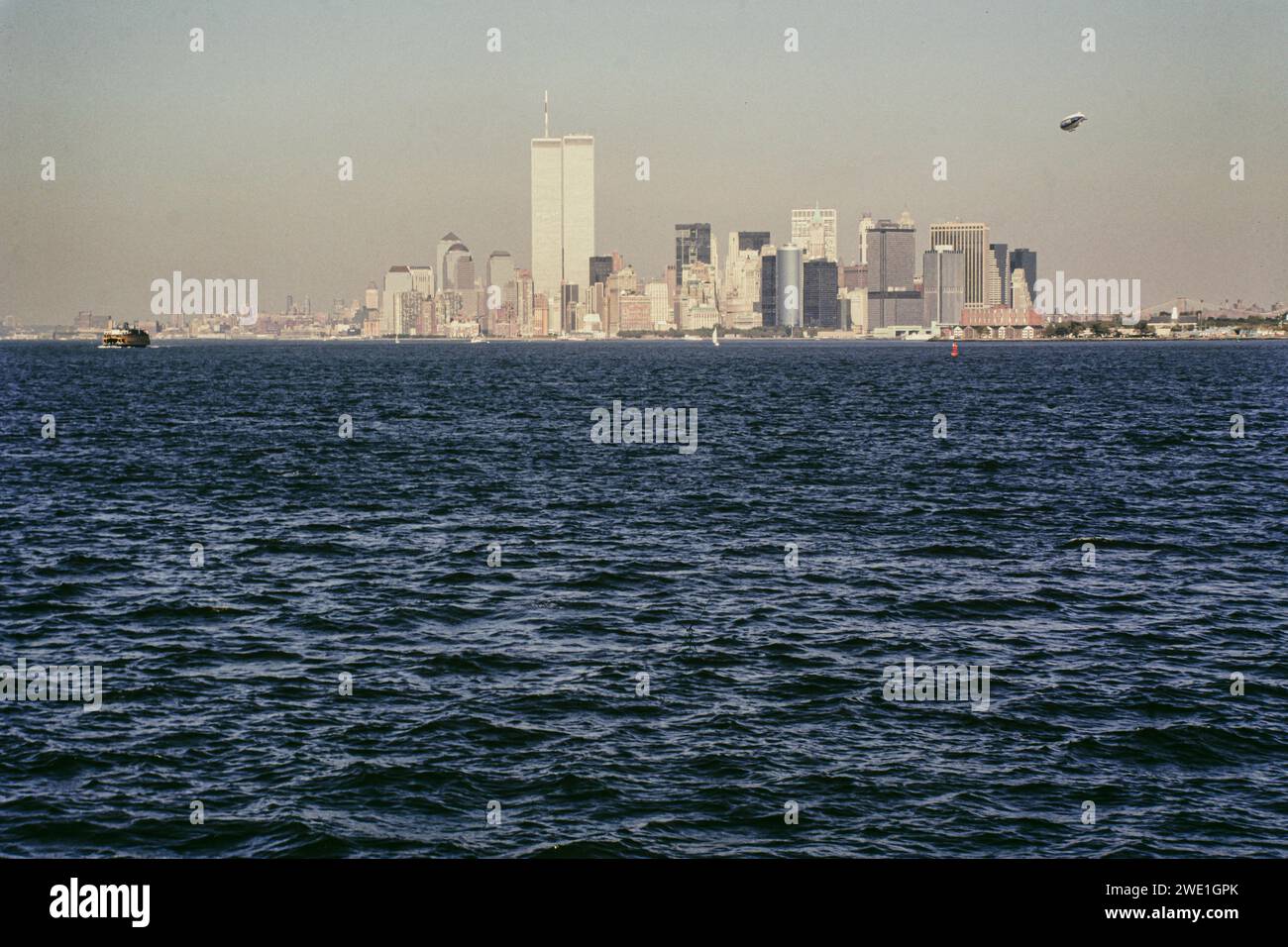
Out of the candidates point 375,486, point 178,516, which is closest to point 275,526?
point 178,516

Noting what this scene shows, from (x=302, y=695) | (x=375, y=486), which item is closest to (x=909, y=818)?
(x=302, y=695)

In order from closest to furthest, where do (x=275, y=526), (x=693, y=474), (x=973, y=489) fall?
(x=275, y=526), (x=973, y=489), (x=693, y=474)

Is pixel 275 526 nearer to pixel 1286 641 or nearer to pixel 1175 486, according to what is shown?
pixel 1286 641

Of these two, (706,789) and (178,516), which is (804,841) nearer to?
(706,789)
